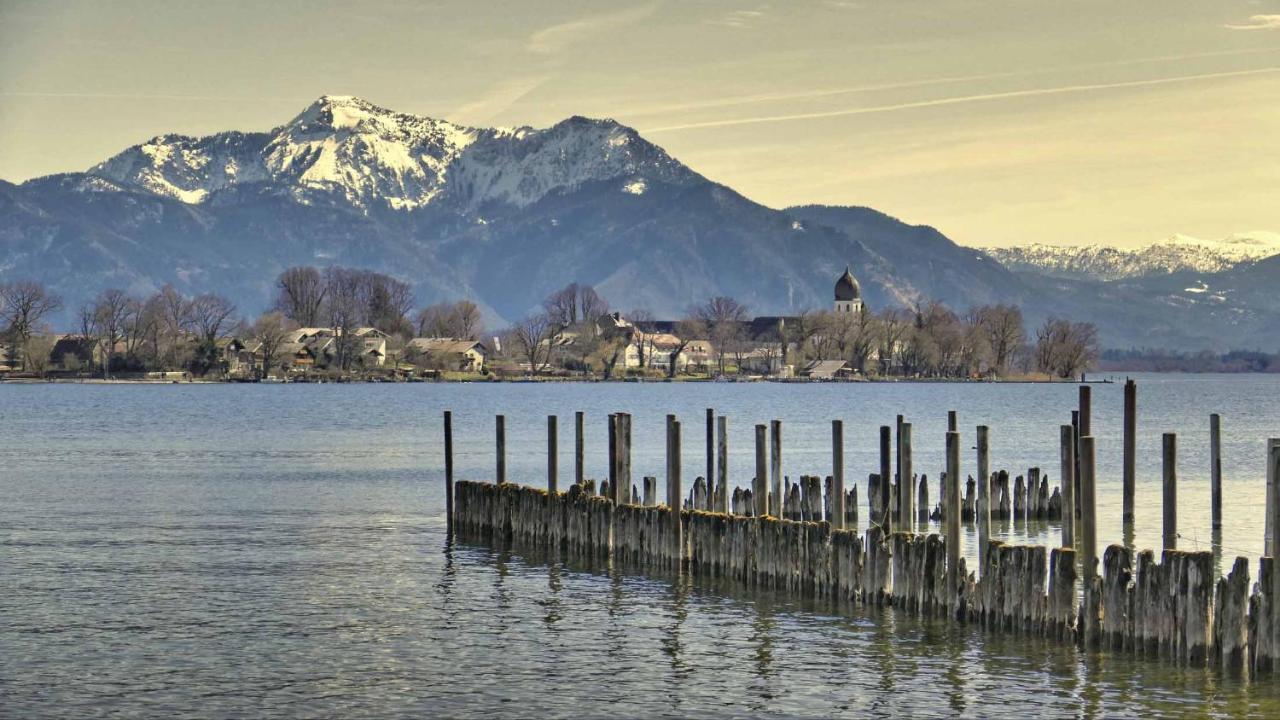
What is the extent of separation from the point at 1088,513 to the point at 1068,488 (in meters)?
3.89

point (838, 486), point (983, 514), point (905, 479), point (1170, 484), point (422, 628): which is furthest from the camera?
point (1170, 484)

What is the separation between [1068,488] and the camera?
30.0m

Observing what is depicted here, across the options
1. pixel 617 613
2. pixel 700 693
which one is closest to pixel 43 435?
pixel 617 613

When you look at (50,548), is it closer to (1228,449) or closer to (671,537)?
(671,537)

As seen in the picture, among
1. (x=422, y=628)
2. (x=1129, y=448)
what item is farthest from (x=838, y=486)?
(x=422, y=628)

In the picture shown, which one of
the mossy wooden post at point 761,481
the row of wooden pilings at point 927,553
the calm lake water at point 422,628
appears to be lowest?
the calm lake water at point 422,628

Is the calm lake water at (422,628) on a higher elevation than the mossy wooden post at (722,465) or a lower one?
lower

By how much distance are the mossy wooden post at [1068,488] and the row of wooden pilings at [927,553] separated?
54mm

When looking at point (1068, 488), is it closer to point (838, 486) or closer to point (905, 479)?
point (905, 479)

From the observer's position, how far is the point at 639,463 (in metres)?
69.8

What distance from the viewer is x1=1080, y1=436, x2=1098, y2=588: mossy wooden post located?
996 inches

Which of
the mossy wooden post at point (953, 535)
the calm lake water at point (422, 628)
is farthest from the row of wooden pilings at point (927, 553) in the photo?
the calm lake water at point (422, 628)

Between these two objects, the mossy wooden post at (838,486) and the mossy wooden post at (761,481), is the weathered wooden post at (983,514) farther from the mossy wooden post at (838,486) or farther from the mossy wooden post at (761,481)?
the mossy wooden post at (761,481)

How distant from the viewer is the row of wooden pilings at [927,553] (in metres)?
23.1
